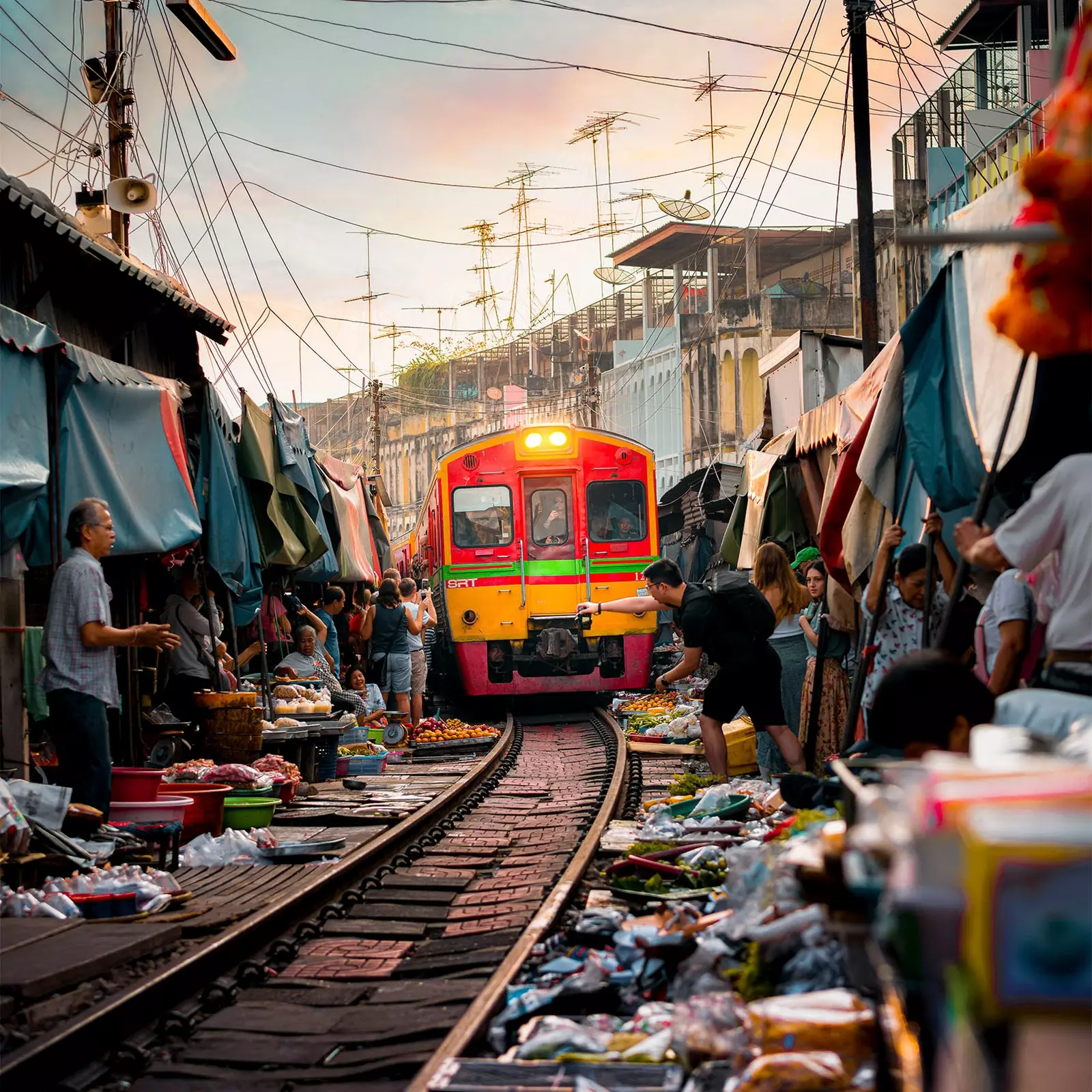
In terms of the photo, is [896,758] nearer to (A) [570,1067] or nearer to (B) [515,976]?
(A) [570,1067]

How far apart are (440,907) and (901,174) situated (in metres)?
20.7

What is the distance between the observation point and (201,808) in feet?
28.1

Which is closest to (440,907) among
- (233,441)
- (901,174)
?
(233,441)

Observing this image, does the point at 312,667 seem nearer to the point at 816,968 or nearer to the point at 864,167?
the point at 864,167

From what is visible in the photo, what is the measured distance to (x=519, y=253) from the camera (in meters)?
74.0

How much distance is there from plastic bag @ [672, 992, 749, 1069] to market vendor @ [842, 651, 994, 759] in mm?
851

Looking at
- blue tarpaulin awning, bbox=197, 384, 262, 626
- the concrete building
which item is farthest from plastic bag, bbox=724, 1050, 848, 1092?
the concrete building

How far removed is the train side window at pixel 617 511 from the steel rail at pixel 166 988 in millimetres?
9508

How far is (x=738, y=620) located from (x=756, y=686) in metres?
0.46

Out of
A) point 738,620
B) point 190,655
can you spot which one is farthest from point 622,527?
point 738,620

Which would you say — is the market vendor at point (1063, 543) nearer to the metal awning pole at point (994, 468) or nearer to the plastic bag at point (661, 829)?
the metal awning pole at point (994, 468)

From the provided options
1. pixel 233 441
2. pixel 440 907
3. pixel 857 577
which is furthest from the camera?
pixel 233 441

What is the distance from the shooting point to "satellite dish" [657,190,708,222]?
40281mm

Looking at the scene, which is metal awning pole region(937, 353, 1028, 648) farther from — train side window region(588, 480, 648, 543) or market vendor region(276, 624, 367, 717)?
train side window region(588, 480, 648, 543)
